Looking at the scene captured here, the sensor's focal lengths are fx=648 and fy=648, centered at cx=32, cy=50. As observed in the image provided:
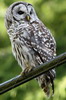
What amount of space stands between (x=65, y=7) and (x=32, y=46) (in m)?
4.90

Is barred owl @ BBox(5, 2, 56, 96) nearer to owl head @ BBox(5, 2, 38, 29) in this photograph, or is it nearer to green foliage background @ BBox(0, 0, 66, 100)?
owl head @ BBox(5, 2, 38, 29)

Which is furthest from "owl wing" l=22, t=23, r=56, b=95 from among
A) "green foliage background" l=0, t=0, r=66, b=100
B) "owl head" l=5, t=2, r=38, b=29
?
"green foliage background" l=0, t=0, r=66, b=100

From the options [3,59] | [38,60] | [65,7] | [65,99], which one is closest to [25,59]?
[38,60]

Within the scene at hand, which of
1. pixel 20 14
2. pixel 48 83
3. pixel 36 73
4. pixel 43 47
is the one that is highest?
pixel 36 73

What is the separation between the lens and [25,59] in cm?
708

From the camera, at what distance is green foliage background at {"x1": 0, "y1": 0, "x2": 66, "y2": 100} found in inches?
391

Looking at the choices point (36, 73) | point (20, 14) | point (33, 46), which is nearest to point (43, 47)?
point (33, 46)

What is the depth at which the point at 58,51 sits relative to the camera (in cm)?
1088

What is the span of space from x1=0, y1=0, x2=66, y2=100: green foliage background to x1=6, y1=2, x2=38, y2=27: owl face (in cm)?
199

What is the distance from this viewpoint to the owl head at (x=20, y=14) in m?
7.50

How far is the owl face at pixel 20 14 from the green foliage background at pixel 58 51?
199 centimetres

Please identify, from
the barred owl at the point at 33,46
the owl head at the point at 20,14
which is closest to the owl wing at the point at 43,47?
the barred owl at the point at 33,46

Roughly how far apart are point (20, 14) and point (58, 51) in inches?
131

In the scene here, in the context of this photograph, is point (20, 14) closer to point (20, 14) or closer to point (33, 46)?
point (20, 14)
